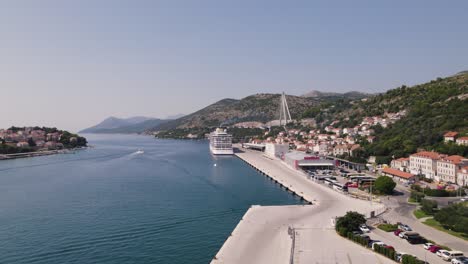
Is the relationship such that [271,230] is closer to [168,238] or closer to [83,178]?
[168,238]

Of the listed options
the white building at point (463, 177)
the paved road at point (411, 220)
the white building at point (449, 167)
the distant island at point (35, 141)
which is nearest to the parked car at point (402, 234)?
the paved road at point (411, 220)

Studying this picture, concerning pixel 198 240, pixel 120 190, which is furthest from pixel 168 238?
pixel 120 190

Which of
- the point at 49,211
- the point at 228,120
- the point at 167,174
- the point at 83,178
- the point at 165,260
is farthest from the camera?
the point at 228,120

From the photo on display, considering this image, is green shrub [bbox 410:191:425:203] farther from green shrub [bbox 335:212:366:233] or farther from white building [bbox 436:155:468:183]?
green shrub [bbox 335:212:366:233]

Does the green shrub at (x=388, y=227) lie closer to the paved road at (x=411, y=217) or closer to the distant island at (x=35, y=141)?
the paved road at (x=411, y=217)

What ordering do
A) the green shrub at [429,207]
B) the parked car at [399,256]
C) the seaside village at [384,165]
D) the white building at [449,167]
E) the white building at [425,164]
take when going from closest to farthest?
the parked car at [399,256] → the green shrub at [429,207] → the white building at [449,167] → the seaside village at [384,165] → the white building at [425,164]

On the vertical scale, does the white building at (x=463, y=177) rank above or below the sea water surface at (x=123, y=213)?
above

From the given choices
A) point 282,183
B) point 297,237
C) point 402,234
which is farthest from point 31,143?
point 402,234
